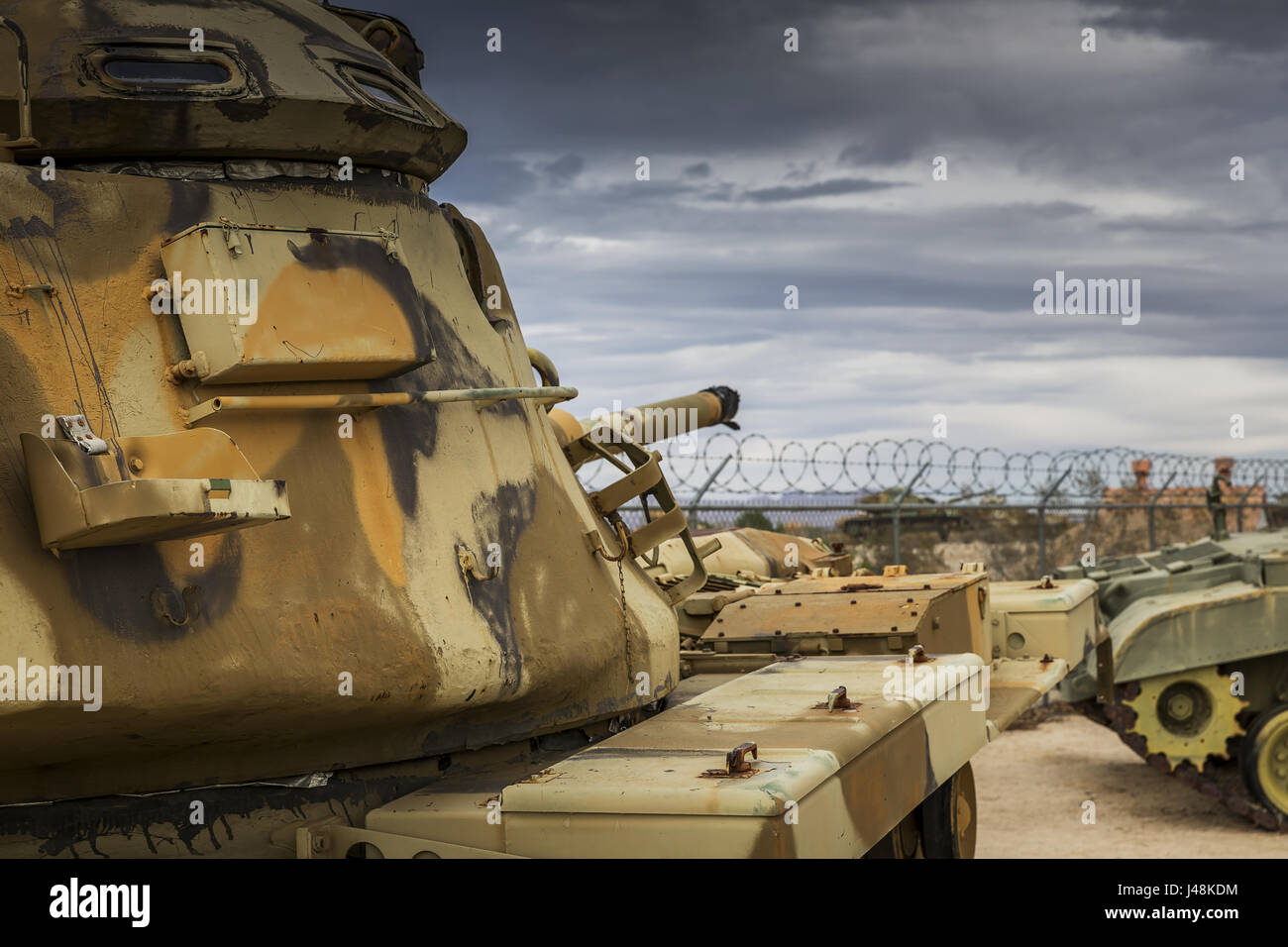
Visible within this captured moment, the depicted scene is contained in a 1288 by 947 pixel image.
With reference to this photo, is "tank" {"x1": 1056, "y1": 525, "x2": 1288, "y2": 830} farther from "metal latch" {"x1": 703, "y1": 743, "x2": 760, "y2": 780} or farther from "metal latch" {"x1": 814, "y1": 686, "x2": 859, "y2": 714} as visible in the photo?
"metal latch" {"x1": 703, "y1": 743, "x2": 760, "y2": 780}

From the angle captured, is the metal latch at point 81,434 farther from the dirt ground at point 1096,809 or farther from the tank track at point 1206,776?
the tank track at point 1206,776

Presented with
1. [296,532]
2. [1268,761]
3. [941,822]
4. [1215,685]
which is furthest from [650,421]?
[1268,761]

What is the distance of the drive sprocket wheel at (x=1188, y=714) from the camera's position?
1230cm

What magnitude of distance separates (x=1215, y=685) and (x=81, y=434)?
35.1 ft

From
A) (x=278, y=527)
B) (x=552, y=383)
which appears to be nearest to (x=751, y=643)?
(x=552, y=383)

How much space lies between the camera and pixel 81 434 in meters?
3.83

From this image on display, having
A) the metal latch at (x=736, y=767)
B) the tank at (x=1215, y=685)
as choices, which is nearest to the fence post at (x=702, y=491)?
the tank at (x=1215, y=685)

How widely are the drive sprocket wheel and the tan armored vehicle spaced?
7896 millimetres

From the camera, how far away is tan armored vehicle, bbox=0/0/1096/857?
12.3 ft

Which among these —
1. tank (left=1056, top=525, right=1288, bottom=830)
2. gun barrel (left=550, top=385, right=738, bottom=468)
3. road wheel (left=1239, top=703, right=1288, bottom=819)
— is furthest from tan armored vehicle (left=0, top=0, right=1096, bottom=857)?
road wheel (left=1239, top=703, right=1288, bottom=819)

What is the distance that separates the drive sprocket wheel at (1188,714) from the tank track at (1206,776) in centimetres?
5

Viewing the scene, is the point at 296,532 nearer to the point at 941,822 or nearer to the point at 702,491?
the point at 941,822

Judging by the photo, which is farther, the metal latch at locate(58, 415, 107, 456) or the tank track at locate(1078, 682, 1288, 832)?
the tank track at locate(1078, 682, 1288, 832)

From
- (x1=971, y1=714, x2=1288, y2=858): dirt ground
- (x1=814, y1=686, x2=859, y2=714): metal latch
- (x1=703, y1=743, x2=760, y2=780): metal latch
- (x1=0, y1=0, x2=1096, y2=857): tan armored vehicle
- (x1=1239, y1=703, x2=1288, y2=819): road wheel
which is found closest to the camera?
(x1=0, y1=0, x2=1096, y2=857): tan armored vehicle
